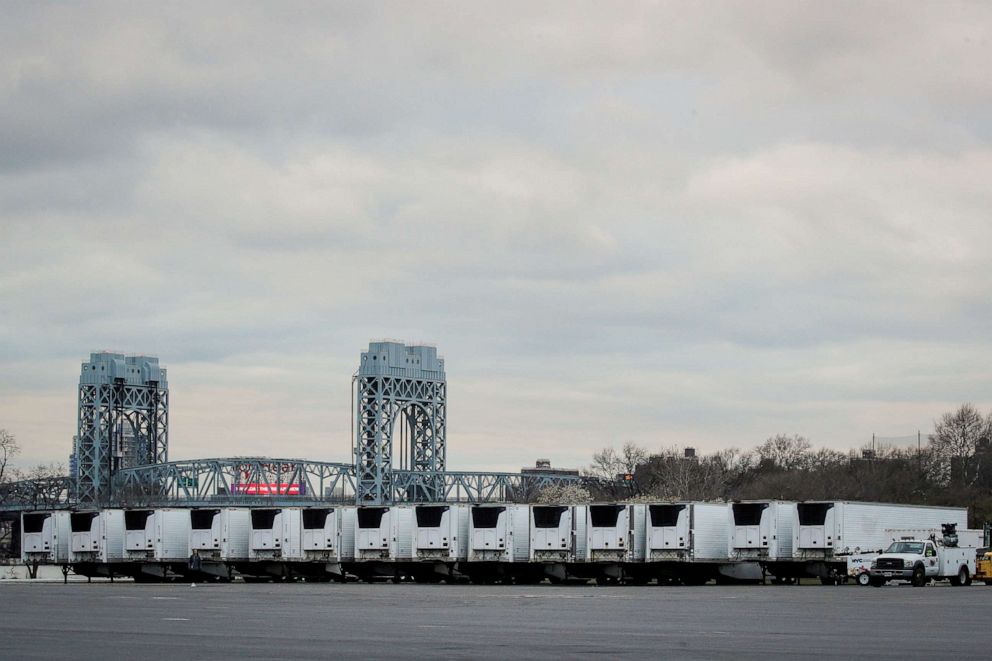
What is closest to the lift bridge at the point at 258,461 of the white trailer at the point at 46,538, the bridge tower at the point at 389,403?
the bridge tower at the point at 389,403

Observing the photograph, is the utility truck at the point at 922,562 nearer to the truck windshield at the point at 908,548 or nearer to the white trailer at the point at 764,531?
the truck windshield at the point at 908,548

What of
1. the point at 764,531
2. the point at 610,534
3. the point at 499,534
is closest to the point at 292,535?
the point at 499,534

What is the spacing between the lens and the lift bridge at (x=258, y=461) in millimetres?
138250

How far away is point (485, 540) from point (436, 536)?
2.69m

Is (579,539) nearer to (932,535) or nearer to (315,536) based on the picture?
(315,536)

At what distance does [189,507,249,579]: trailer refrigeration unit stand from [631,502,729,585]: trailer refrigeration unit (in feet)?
76.3

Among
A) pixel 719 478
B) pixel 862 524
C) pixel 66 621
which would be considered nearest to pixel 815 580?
pixel 862 524

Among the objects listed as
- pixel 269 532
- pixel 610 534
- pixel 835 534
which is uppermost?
pixel 835 534

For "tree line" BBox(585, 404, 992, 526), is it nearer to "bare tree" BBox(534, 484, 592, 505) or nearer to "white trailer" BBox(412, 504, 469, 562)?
"bare tree" BBox(534, 484, 592, 505)

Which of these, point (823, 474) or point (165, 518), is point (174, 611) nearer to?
point (165, 518)

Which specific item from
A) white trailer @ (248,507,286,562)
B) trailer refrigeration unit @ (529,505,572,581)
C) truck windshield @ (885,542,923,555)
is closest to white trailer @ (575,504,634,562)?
trailer refrigeration unit @ (529,505,572,581)

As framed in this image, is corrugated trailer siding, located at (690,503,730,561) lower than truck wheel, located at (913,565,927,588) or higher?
higher

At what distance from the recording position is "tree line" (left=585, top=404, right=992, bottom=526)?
136387 millimetres

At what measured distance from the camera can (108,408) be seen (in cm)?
15850
